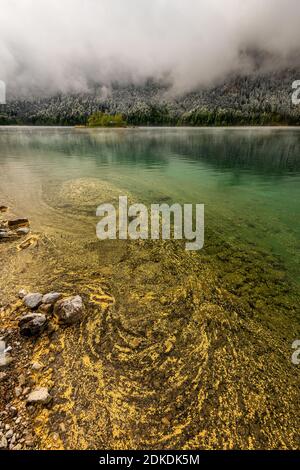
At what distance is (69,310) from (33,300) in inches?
Answer: 62.5

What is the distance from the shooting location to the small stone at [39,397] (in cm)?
542

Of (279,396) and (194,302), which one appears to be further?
(194,302)

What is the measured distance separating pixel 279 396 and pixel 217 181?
28323 mm

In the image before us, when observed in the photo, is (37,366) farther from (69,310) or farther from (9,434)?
(69,310)

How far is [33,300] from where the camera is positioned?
8.56 meters

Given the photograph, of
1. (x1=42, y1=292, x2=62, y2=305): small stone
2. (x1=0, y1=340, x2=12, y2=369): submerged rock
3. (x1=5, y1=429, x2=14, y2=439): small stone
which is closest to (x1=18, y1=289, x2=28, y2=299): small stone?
(x1=42, y1=292, x2=62, y2=305): small stone

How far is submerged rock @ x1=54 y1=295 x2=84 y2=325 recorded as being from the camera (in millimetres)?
7906

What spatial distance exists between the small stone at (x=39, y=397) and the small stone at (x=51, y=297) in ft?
10.8

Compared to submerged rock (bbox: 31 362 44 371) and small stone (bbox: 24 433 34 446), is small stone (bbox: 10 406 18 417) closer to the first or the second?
small stone (bbox: 24 433 34 446)

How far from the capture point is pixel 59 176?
105ft

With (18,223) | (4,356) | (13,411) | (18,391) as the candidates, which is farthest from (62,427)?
(18,223)
